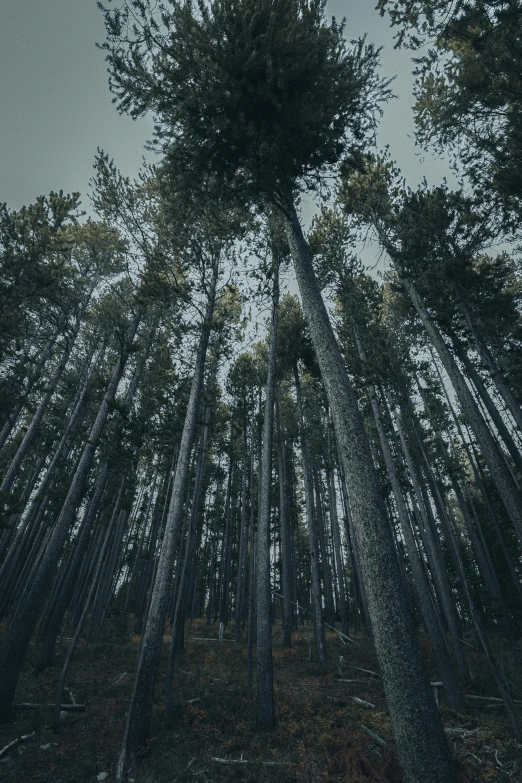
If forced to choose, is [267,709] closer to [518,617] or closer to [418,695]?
[418,695]

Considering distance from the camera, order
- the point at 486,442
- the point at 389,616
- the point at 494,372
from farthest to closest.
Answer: the point at 494,372, the point at 486,442, the point at 389,616

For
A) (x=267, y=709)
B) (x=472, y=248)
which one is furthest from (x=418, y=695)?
(x=472, y=248)

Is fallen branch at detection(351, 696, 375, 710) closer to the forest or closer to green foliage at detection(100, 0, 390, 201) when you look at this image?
the forest

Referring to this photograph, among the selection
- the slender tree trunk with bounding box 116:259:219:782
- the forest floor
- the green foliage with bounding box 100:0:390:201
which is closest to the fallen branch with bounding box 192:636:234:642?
the forest floor

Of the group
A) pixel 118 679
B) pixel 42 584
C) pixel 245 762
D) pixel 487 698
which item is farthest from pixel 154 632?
pixel 487 698

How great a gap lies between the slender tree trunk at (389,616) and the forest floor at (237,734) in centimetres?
339

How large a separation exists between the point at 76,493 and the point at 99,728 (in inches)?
224

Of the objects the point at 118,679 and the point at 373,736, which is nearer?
the point at 373,736

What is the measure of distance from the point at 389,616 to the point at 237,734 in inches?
250

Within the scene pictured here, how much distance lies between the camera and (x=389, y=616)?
142 inches

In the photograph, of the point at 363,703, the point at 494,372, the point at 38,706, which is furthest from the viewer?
the point at 494,372

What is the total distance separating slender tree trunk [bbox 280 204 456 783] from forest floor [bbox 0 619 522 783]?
339 cm

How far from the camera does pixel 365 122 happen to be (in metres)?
7.14

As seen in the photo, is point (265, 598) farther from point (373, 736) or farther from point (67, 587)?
point (67, 587)
